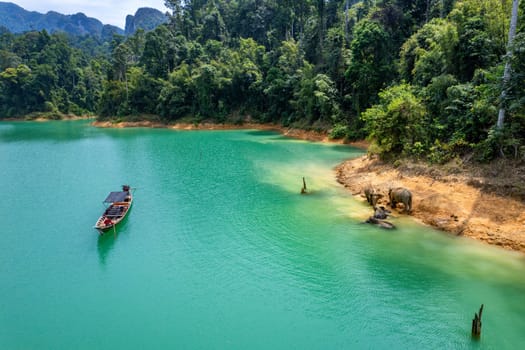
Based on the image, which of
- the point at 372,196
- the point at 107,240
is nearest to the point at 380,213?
the point at 372,196

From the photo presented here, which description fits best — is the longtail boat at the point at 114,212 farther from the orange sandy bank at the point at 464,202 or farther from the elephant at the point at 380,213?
the orange sandy bank at the point at 464,202

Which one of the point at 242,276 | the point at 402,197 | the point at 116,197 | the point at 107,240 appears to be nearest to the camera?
the point at 242,276

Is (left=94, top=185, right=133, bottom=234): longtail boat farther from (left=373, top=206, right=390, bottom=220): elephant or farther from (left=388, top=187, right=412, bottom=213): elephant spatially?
(left=388, top=187, right=412, bottom=213): elephant

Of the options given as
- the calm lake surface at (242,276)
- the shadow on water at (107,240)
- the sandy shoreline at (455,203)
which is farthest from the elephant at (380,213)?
the shadow on water at (107,240)

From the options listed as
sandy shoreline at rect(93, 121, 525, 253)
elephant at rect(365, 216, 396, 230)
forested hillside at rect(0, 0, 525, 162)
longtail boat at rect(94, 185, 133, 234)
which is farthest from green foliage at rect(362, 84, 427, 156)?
longtail boat at rect(94, 185, 133, 234)

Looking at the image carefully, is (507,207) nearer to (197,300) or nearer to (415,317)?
(415,317)

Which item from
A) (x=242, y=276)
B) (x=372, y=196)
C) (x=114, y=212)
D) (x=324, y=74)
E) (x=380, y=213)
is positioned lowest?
(x=242, y=276)

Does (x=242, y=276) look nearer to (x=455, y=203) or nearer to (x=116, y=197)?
(x=116, y=197)
